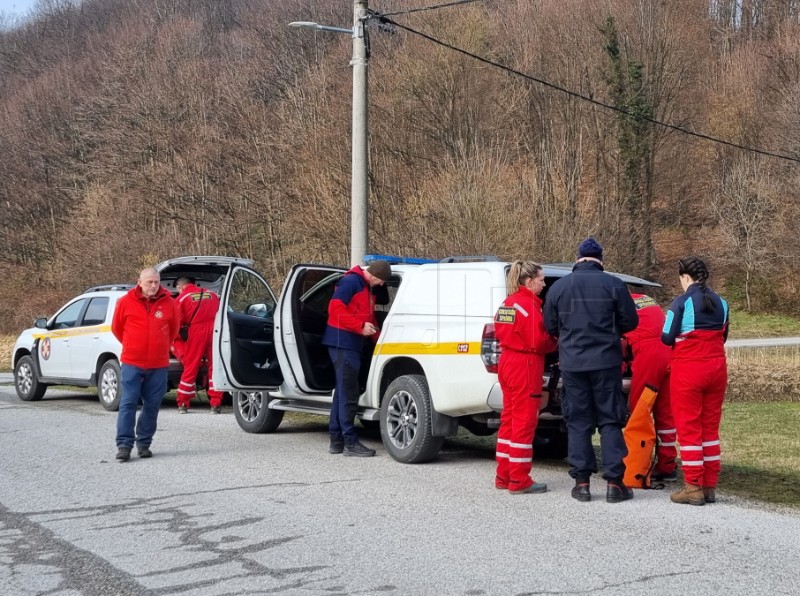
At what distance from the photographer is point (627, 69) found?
4050 centimetres

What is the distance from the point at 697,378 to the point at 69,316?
11.3 m

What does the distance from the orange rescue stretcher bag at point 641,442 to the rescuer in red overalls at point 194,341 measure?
23.8 ft

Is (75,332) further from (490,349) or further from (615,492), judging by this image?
(615,492)

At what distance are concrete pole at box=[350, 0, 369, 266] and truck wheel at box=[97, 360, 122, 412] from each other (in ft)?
12.7

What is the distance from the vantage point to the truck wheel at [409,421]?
8844mm

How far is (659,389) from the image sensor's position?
7941 millimetres

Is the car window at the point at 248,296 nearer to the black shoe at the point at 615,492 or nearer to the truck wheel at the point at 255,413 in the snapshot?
the truck wheel at the point at 255,413

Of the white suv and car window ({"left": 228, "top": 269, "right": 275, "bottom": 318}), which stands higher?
car window ({"left": 228, "top": 269, "right": 275, "bottom": 318})

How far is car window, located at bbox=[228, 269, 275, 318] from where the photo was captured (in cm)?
1128

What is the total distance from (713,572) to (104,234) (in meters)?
39.0

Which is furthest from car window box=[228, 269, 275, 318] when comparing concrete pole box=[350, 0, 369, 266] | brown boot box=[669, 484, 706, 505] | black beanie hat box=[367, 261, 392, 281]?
brown boot box=[669, 484, 706, 505]

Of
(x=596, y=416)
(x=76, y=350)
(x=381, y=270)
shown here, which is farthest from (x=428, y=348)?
(x=76, y=350)

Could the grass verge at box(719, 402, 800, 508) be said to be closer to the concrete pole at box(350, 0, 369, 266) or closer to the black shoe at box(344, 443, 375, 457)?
the black shoe at box(344, 443, 375, 457)

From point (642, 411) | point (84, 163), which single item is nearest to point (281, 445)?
point (642, 411)
